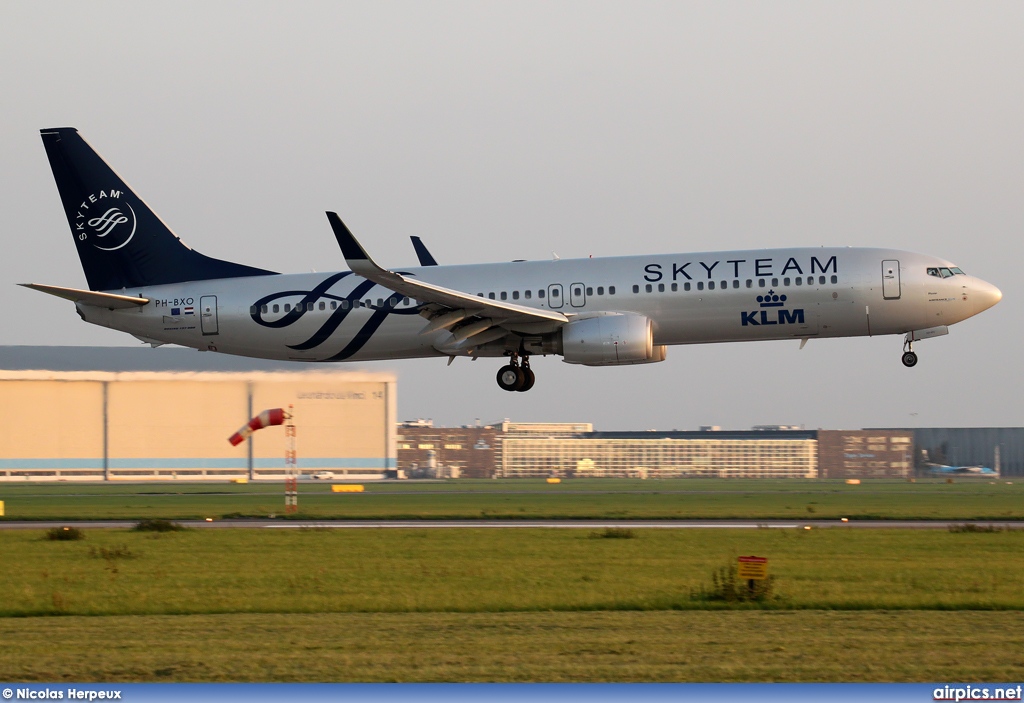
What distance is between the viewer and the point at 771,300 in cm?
3809

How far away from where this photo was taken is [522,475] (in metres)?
119

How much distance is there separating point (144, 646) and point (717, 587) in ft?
32.5

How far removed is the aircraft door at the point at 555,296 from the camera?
3966 cm

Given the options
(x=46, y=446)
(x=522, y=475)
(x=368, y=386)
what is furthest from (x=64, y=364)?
(x=522, y=475)

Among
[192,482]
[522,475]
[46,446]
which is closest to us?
[192,482]

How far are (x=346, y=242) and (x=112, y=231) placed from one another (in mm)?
12844

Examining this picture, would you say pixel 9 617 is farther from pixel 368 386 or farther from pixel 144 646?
pixel 368 386

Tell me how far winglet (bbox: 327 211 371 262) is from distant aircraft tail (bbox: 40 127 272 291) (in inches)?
315

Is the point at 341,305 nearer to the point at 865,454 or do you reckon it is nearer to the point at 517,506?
the point at 517,506

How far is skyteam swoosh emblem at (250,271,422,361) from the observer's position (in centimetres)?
4075

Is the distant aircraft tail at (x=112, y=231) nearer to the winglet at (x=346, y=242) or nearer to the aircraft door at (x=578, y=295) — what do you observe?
the winglet at (x=346, y=242)

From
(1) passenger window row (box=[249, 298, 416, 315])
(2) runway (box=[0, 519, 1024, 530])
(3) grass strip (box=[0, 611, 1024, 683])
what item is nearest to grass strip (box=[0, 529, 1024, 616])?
(3) grass strip (box=[0, 611, 1024, 683])

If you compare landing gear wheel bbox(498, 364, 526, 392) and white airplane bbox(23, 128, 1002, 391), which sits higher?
white airplane bbox(23, 128, 1002, 391)

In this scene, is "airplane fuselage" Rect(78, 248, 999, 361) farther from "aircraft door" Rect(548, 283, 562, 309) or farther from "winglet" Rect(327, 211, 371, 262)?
"winglet" Rect(327, 211, 371, 262)
